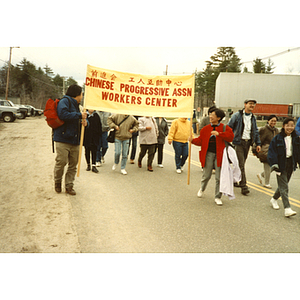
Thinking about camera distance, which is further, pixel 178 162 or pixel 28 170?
pixel 178 162

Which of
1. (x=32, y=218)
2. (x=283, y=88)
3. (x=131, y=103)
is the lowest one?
(x=32, y=218)

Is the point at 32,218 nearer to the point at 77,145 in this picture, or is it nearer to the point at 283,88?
the point at 77,145

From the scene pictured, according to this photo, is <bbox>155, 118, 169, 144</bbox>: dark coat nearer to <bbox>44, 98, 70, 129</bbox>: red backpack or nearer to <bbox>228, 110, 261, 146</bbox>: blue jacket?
<bbox>228, 110, 261, 146</bbox>: blue jacket

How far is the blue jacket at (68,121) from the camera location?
5.27 m

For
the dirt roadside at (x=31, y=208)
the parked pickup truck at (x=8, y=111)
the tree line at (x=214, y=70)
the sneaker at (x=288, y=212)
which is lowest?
the dirt roadside at (x=31, y=208)

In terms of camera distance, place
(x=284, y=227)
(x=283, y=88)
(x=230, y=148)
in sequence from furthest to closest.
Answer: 1. (x=283, y=88)
2. (x=230, y=148)
3. (x=284, y=227)

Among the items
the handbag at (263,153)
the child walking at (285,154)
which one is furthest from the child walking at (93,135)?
the child walking at (285,154)

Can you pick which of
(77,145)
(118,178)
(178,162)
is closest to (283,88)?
(178,162)

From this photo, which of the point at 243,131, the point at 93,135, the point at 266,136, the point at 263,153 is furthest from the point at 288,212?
the point at 93,135

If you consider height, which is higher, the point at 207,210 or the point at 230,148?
the point at 230,148

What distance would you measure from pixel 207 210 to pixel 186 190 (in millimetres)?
1458

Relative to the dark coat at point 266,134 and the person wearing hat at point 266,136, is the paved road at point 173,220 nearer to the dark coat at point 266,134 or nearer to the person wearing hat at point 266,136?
the person wearing hat at point 266,136

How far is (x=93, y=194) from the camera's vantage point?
251 inches

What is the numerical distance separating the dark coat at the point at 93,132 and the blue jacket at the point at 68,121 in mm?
2695
